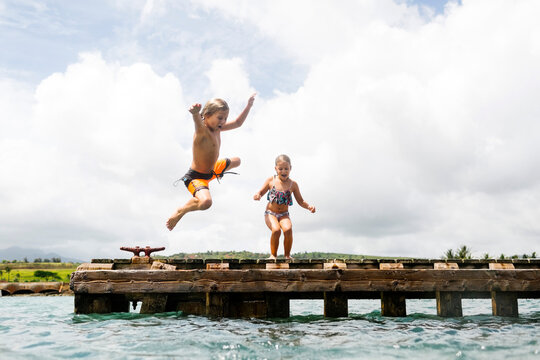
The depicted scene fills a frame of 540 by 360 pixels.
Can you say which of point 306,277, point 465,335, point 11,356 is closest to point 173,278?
point 306,277

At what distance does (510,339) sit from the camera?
20.1 feet

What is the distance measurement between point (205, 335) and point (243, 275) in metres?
1.53

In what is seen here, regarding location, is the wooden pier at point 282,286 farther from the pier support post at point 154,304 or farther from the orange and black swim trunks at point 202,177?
the orange and black swim trunks at point 202,177

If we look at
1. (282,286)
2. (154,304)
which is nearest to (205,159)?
(154,304)

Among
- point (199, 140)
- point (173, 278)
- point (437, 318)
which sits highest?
point (199, 140)

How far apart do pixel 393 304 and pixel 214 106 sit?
5.31m

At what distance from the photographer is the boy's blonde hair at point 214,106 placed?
29.5ft

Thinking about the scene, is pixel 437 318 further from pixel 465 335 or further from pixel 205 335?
pixel 205 335

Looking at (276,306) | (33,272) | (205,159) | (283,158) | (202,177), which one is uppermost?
(283,158)

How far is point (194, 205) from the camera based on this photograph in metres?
8.64

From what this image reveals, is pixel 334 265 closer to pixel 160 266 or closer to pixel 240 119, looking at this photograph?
pixel 160 266

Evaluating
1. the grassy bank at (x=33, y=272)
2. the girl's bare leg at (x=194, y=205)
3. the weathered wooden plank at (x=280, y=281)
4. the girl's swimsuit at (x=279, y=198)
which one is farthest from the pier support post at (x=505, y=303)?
the grassy bank at (x=33, y=272)

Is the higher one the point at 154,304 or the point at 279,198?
the point at 279,198

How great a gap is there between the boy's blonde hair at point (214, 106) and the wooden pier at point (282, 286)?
315cm
